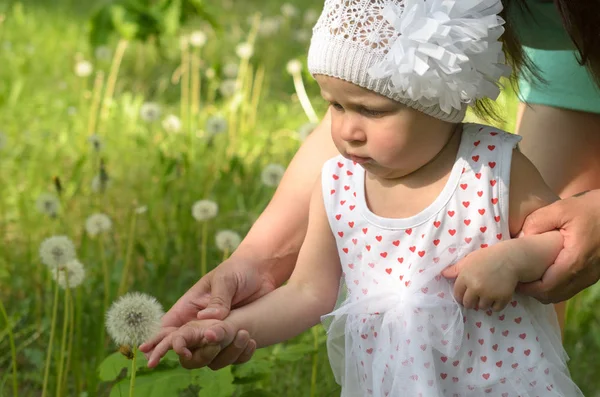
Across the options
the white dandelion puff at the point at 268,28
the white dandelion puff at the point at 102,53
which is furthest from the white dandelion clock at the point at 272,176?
the white dandelion puff at the point at 268,28

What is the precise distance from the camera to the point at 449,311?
5.46 ft

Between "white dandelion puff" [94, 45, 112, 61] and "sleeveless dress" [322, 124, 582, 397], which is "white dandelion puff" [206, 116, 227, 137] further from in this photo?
"sleeveless dress" [322, 124, 582, 397]

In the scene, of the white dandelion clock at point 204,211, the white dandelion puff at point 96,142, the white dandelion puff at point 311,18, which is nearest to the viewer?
the white dandelion clock at point 204,211

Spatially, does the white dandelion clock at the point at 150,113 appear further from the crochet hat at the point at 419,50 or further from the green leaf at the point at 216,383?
the crochet hat at the point at 419,50

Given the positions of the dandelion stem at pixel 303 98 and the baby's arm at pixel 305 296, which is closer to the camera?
the baby's arm at pixel 305 296

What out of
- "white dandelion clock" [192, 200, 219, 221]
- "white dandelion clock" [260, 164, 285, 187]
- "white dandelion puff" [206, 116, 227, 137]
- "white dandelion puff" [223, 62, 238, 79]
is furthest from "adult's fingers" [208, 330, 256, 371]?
"white dandelion puff" [223, 62, 238, 79]

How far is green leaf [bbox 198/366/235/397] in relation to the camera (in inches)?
70.9

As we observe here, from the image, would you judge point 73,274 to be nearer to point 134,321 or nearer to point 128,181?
point 134,321

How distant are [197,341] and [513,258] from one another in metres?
0.50

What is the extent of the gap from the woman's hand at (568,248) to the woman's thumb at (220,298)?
490 mm

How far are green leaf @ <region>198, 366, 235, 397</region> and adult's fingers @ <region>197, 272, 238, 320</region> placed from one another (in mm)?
131

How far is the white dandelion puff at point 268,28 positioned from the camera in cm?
474

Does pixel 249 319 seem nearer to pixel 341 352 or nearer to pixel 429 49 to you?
pixel 341 352

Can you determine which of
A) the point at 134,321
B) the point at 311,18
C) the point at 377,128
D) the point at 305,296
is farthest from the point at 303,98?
the point at 134,321
